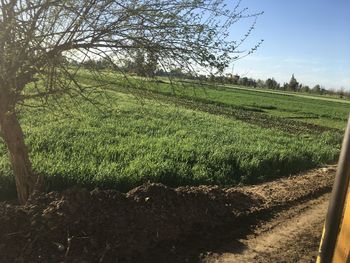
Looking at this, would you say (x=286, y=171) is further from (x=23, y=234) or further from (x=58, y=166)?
(x=23, y=234)

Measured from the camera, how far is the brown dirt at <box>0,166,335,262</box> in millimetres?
4578

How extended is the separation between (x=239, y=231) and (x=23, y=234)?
2.73m

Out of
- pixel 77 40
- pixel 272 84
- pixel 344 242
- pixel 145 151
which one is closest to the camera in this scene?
pixel 344 242

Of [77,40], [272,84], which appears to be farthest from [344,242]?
[272,84]

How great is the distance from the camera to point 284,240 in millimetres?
5566

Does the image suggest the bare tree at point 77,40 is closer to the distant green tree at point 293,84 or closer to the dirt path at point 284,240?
the dirt path at point 284,240

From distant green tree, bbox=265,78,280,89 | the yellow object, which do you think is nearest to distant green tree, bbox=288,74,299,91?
distant green tree, bbox=265,78,280,89

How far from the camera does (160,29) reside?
4508 millimetres

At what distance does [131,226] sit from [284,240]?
2.02 meters

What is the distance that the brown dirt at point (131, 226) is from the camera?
458cm

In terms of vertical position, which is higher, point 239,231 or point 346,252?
point 346,252

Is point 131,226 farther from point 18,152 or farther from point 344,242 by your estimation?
point 344,242

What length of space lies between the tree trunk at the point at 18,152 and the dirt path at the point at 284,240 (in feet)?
7.99

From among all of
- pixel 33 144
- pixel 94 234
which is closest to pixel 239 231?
pixel 94 234
